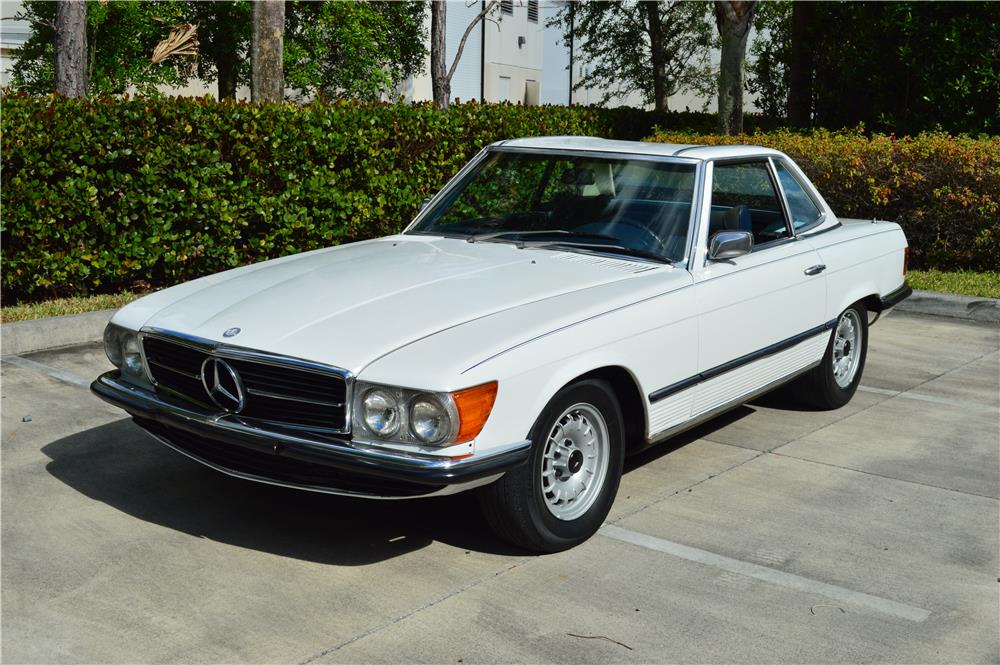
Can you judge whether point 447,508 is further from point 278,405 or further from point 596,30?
point 596,30

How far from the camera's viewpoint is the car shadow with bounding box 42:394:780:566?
176 inches

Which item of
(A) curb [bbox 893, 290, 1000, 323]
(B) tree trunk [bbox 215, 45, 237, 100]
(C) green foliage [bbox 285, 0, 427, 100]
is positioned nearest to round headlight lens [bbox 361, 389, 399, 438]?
(A) curb [bbox 893, 290, 1000, 323]

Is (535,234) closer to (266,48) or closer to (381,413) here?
(381,413)

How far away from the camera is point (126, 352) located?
4.77m

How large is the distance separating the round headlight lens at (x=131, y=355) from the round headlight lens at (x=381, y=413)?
4.49 ft

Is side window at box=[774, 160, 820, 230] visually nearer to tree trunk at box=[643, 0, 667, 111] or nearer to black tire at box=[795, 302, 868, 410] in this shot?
black tire at box=[795, 302, 868, 410]

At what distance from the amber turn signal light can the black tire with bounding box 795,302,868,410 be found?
3.18 meters

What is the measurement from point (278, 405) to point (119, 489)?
1472 millimetres

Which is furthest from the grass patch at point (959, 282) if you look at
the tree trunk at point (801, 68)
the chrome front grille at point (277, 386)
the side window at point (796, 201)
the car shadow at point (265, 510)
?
the chrome front grille at point (277, 386)

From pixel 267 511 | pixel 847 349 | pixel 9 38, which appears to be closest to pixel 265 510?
pixel 267 511

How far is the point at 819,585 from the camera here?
4.15m

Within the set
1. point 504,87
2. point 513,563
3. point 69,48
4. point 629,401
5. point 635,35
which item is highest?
point 635,35

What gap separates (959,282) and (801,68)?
7.62 meters

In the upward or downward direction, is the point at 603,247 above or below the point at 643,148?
below
